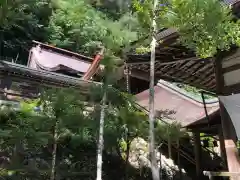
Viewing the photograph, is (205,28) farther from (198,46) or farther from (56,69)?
(56,69)

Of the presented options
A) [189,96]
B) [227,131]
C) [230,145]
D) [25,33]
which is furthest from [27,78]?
[25,33]

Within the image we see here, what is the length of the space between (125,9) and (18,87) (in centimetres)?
668

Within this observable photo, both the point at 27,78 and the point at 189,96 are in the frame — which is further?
the point at 27,78

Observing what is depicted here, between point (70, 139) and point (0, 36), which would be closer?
point (70, 139)

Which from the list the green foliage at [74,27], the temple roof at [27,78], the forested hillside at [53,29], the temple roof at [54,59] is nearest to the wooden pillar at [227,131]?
the temple roof at [27,78]

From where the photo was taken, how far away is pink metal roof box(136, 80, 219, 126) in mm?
8484

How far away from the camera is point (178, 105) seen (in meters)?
9.70

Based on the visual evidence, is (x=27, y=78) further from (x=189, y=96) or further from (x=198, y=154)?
(x=198, y=154)

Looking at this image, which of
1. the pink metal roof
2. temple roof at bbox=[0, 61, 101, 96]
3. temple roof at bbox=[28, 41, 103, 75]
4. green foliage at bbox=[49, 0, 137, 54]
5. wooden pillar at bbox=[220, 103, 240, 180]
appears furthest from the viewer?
green foliage at bbox=[49, 0, 137, 54]

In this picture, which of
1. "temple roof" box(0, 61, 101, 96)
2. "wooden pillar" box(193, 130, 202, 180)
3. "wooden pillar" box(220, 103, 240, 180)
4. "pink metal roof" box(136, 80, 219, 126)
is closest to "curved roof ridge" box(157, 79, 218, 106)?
"pink metal roof" box(136, 80, 219, 126)

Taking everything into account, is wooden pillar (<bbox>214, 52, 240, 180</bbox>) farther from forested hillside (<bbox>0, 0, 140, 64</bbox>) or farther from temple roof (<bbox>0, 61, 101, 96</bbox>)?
forested hillside (<bbox>0, 0, 140, 64</bbox>)

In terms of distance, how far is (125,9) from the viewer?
5613mm

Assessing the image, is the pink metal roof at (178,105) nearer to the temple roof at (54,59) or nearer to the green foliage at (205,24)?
the green foliage at (205,24)

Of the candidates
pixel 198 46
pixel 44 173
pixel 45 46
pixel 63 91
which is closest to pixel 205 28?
pixel 198 46
